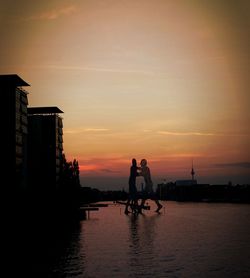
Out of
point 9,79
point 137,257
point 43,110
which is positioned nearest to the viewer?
point 137,257

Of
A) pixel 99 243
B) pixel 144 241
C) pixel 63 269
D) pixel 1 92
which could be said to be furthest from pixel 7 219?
pixel 1 92

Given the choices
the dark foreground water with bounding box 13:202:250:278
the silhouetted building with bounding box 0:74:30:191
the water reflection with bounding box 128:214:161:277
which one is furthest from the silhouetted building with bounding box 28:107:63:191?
the water reflection with bounding box 128:214:161:277

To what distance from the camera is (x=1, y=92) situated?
403ft

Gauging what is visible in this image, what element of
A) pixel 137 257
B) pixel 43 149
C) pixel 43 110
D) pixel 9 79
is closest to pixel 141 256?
pixel 137 257

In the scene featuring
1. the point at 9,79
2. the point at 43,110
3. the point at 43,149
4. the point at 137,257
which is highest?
the point at 43,110

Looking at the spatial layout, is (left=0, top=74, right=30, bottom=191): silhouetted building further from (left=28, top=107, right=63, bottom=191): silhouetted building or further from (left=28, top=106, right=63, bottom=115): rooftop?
(left=28, top=106, right=63, bottom=115): rooftop

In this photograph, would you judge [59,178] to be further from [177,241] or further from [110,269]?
[110,269]

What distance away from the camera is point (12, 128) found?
121 m

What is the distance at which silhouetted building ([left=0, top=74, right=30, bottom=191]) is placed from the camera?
11844 cm

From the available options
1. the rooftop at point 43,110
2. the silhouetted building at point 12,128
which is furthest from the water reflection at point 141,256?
the rooftop at point 43,110

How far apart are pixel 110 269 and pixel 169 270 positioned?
491cm

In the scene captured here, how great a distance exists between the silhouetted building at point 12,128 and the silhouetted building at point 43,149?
1065 inches

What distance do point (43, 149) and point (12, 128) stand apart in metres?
38.3

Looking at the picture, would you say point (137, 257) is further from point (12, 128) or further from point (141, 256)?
point (12, 128)
